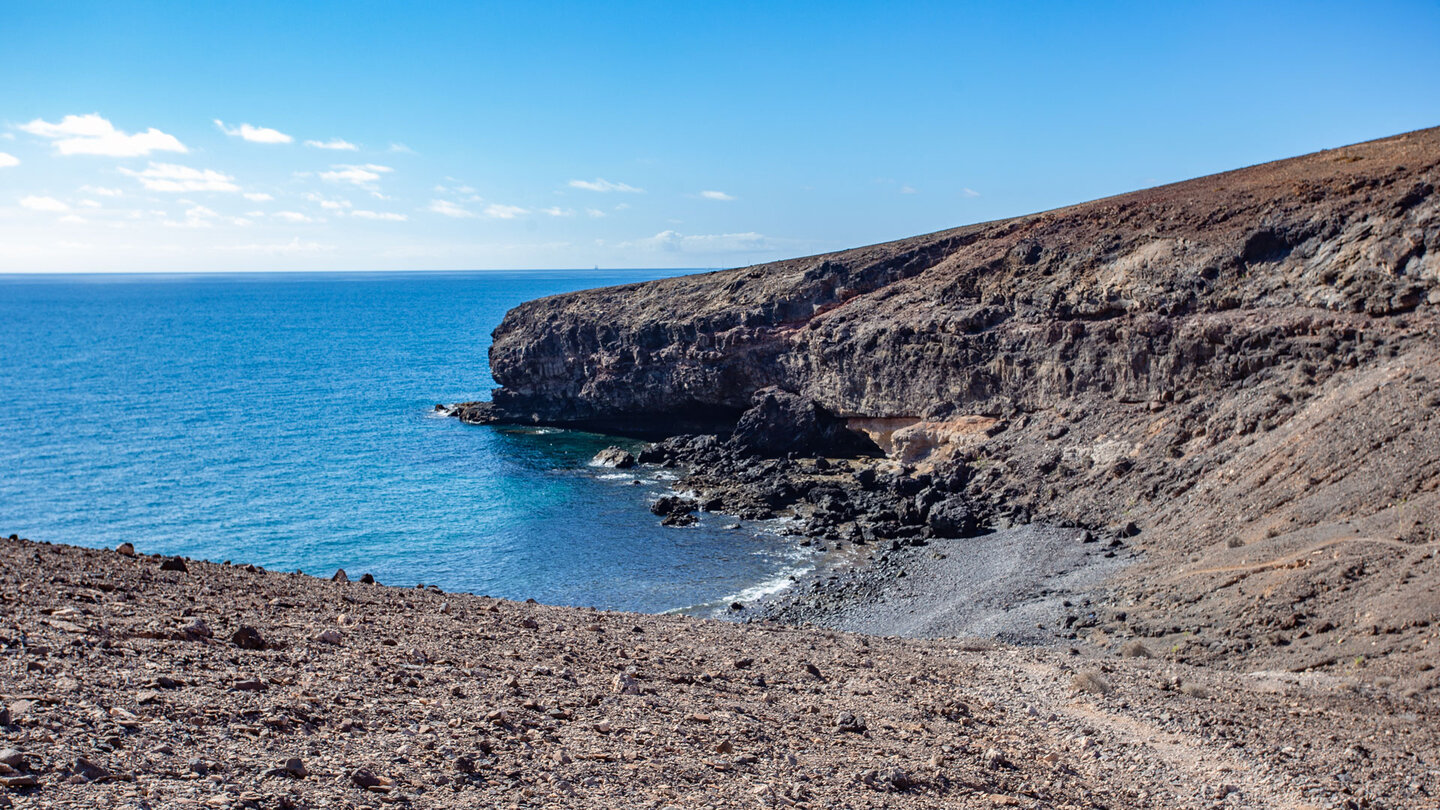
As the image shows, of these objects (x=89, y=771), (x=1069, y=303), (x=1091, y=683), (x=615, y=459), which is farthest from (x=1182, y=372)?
(x=89, y=771)

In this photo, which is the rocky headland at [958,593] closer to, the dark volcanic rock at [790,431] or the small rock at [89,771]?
the small rock at [89,771]

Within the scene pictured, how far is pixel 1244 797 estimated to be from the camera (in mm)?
10914

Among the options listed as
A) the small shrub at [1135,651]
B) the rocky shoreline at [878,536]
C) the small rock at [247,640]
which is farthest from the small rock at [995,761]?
the rocky shoreline at [878,536]

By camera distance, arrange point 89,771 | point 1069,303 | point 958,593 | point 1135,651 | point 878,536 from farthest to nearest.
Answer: point 1069,303 → point 878,536 → point 958,593 → point 1135,651 → point 89,771

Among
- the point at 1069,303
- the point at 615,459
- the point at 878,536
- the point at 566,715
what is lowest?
the point at 878,536

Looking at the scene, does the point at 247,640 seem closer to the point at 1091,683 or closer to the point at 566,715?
the point at 566,715

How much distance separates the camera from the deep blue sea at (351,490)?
1385 inches

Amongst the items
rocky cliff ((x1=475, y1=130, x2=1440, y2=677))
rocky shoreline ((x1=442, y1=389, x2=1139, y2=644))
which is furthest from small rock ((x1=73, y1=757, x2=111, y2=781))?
rocky shoreline ((x1=442, y1=389, x2=1139, y2=644))

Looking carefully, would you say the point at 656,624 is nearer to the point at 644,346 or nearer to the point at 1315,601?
the point at 1315,601

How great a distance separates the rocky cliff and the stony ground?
6298mm

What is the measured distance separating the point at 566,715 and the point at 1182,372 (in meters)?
32.2

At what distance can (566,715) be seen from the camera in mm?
10656

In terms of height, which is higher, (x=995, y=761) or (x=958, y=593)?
(x=995, y=761)

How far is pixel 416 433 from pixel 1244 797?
196ft
